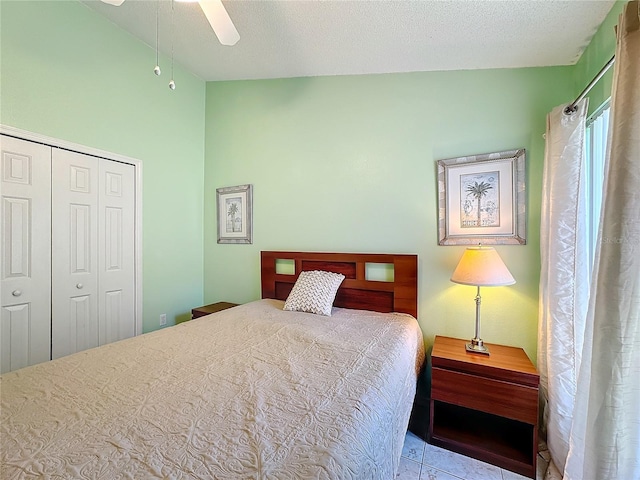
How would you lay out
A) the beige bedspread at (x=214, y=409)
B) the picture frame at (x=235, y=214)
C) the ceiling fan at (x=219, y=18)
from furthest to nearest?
the picture frame at (x=235, y=214)
the ceiling fan at (x=219, y=18)
the beige bedspread at (x=214, y=409)

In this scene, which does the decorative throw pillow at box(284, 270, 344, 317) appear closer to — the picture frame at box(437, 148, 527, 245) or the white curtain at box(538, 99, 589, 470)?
the picture frame at box(437, 148, 527, 245)

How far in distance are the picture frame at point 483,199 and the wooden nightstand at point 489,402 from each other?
0.80 metres

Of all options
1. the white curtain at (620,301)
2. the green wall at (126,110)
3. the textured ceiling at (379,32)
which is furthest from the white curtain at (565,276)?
the green wall at (126,110)

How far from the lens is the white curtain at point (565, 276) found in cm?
155

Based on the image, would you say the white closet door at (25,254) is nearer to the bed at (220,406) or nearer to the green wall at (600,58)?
the bed at (220,406)

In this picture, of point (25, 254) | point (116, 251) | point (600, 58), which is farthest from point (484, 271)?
point (25, 254)

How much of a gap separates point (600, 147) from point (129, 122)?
3.37 m

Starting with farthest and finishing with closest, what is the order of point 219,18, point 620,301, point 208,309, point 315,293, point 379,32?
point 208,309 < point 315,293 < point 379,32 < point 219,18 < point 620,301

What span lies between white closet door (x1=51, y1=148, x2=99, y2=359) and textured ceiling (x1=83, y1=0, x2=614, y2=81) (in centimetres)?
121

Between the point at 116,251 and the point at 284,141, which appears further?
the point at 284,141

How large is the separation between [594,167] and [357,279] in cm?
169

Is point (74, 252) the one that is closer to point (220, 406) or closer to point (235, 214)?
point (235, 214)

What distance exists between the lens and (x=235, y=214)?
2994mm

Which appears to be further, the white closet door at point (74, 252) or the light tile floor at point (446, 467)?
the white closet door at point (74, 252)
